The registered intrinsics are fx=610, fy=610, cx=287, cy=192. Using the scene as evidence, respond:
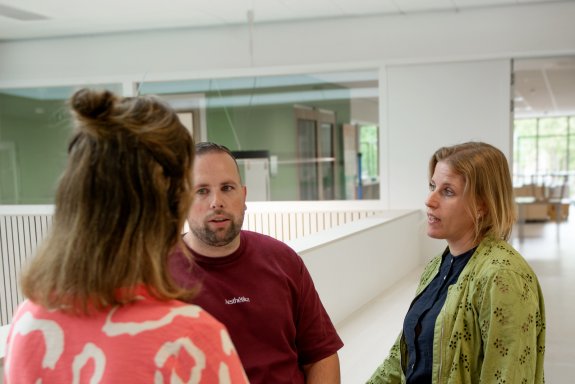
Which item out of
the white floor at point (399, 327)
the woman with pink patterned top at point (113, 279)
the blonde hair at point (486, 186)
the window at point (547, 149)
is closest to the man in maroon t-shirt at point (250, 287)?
the blonde hair at point (486, 186)

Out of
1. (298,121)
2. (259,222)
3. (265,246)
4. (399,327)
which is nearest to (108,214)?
(265,246)

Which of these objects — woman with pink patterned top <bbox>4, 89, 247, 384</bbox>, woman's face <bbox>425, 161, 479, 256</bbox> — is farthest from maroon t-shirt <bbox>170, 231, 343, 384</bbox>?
woman with pink patterned top <bbox>4, 89, 247, 384</bbox>

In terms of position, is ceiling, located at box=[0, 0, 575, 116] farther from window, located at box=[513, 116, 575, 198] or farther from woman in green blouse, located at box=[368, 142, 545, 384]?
window, located at box=[513, 116, 575, 198]

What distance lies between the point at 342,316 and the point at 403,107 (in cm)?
350

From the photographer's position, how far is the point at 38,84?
8.11 metres

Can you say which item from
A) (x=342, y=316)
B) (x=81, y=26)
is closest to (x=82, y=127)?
(x=342, y=316)

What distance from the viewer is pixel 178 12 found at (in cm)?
668

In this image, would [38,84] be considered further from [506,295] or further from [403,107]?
[506,295]

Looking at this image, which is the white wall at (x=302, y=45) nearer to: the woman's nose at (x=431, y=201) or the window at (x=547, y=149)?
the woman's nose at (x=431, y=201)

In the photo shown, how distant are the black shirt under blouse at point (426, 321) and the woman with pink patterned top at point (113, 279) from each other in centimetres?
90

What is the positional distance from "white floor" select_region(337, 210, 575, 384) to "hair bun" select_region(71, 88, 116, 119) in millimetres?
2435

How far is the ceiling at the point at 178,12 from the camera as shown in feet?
→ 20.7

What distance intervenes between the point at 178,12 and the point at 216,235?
5.58m

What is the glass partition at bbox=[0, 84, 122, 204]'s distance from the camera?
8.22m
